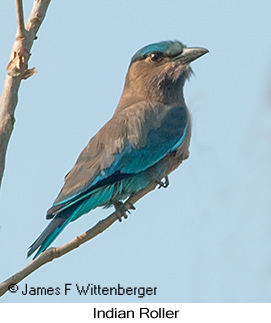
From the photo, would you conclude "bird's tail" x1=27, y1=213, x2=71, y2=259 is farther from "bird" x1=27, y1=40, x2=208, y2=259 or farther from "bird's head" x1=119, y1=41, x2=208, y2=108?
"bird's head" x1=119, y1=41, x2=208, y2=108

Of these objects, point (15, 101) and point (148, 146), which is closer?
point (15, 101)

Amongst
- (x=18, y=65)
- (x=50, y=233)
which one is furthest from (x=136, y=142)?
(x=18, y=65)

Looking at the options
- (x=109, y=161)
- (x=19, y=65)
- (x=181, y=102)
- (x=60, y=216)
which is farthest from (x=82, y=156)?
(x=19, y=65)

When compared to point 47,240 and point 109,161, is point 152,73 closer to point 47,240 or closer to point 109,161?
point 109,161

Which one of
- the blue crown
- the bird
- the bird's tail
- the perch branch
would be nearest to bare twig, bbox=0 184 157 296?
the perch branch

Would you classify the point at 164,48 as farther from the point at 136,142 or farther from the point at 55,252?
the point at 55,252
